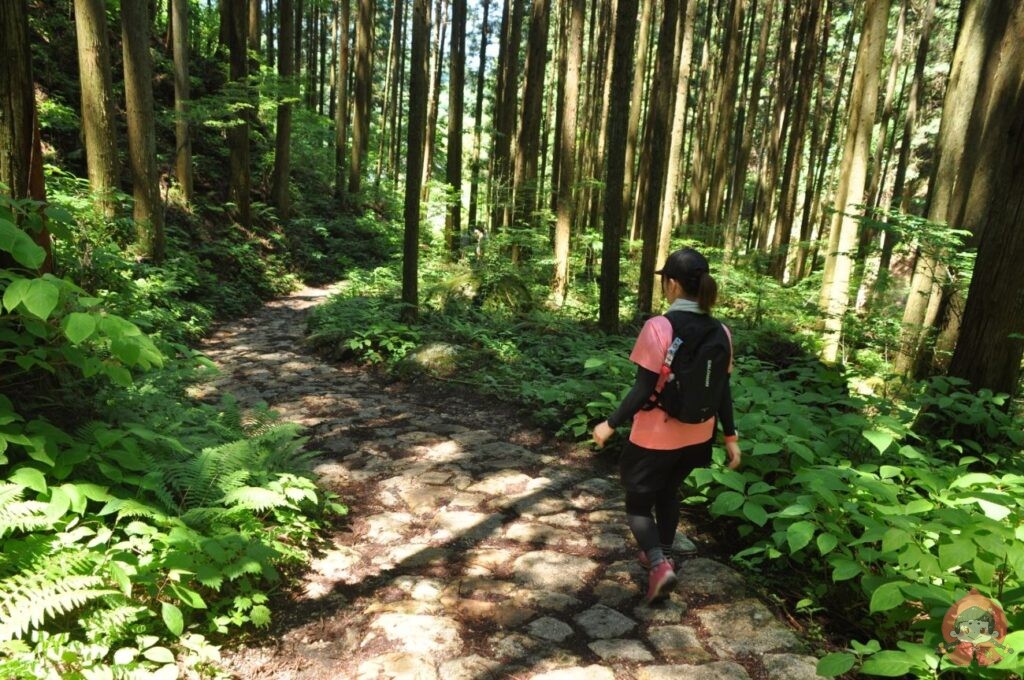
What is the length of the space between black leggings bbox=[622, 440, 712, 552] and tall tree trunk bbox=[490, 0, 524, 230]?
14.3m

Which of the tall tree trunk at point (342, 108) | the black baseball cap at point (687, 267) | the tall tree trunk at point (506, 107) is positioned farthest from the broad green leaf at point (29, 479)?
the tall tree trunk at point (342, 108)

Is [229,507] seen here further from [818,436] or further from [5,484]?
[818,436]

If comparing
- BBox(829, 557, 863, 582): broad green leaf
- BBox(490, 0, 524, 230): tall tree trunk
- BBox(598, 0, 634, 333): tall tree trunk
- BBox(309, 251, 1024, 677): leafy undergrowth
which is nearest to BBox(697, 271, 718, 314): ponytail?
BBox(309, 251, 1024, 677): leafy undergrowth

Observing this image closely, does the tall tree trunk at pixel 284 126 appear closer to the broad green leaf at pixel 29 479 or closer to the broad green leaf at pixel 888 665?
the broad green leaf at pixel 29 479

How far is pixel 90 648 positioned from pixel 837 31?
35.9 meters

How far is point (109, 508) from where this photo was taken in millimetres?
2561

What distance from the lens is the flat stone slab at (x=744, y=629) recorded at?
278 cm

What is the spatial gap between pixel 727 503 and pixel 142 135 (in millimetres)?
10606

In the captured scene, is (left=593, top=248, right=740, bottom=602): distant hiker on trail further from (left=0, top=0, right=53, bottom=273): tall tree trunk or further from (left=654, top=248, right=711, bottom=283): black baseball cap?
(left=0, top=0, right=53, bottom=273): tall tree trunk

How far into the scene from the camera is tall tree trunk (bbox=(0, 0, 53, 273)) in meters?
3.08

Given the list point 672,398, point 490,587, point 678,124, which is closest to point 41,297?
point 490,587

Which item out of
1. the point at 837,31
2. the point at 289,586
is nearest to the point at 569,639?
the point at 289,586

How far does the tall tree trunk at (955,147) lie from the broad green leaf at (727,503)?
5.71 meters

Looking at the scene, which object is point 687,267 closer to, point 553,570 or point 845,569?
point 845,569
